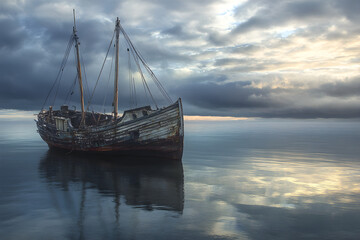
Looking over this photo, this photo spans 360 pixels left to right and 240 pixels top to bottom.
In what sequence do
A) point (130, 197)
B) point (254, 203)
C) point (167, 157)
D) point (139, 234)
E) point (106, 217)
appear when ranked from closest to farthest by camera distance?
point (139, 234) → point (106, 217) → point (254, 203) → point (130, 197) → point (167, 157)

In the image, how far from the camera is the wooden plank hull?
2680cm

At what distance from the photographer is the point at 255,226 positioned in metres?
11.1

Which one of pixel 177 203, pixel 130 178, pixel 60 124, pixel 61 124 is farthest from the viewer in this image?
pixel 60 124

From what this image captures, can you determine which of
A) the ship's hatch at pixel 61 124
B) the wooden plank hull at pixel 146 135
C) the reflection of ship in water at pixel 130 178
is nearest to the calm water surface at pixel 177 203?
the reflection of ship in water at pixel 130 178

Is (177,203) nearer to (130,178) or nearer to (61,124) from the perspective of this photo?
(130,178)

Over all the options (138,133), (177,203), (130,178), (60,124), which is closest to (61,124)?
(60,124)

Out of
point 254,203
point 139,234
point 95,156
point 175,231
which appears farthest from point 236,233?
point 95,156

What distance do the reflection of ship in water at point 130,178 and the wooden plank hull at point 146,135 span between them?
135 cm

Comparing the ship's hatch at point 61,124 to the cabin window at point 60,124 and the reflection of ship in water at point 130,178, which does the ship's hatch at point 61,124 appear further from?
the reflection of ship in water at point 130,178

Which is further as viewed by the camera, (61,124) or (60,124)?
(60,124)

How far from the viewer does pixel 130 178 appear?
69.1 feet

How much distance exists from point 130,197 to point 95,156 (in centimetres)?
1848

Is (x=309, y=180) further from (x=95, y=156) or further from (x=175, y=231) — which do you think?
(x=95, y=156)

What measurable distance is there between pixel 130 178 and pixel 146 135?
23.0 feet
